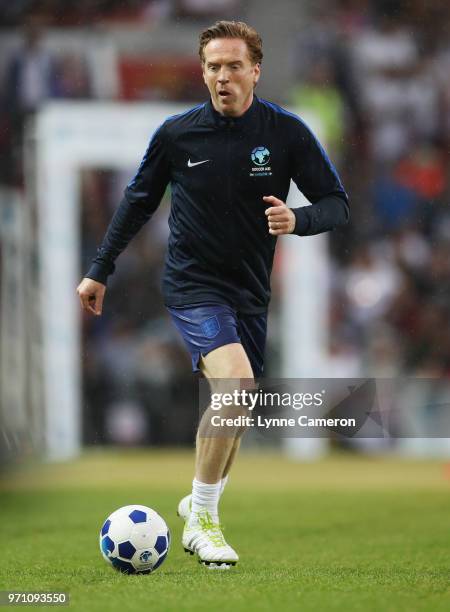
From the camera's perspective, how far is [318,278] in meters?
13.9

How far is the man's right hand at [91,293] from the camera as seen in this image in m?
5.72

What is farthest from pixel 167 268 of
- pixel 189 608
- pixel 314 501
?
pixel 314 501

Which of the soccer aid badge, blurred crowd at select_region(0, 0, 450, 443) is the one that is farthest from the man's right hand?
blurred crowd at select_region(0, 0, 450, 443)

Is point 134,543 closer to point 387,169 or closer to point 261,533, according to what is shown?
point 261,533

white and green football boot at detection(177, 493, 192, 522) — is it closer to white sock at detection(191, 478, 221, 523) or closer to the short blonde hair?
white sock at detection(191, 478, 221, 523)

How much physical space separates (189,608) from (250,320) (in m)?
1.89

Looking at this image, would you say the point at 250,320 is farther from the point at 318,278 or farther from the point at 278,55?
the point at 278,55

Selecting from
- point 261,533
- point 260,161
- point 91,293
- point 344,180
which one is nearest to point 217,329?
point 91,293

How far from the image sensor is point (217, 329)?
5398mm

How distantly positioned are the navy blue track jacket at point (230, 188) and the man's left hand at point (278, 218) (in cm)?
31

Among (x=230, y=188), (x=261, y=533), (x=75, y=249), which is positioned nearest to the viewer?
(x=230, y=188)

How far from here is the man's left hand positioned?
513 centimetres

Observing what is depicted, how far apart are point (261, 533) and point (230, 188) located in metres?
2.41

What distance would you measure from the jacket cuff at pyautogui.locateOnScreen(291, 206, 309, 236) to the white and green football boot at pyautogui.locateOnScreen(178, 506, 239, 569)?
1314 mm
